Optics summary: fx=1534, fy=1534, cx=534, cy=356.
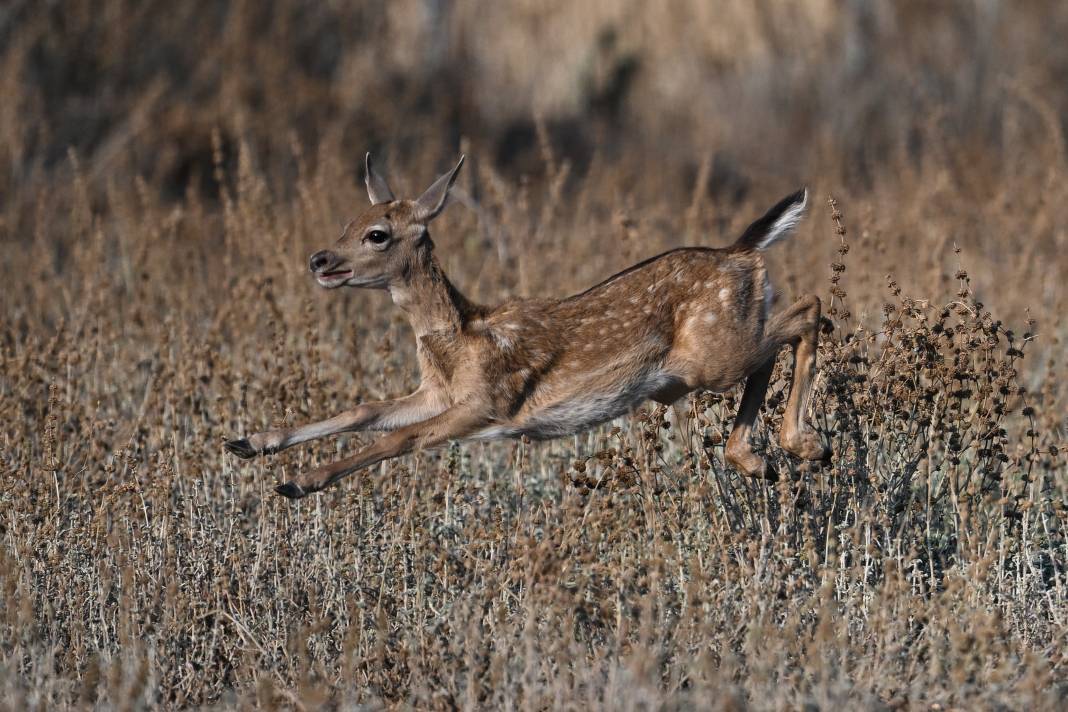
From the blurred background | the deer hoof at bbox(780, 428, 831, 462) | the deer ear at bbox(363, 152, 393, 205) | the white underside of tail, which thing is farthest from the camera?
the blurred background

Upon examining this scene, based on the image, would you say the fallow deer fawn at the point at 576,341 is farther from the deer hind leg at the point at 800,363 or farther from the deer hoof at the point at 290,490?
the deer hoof at the point at 290,490

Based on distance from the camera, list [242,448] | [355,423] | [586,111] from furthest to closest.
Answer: [586,111]
[355,423]
[242,448]

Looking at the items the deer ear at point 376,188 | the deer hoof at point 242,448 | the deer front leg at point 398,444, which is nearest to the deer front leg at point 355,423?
the deer hoof at point 242,448

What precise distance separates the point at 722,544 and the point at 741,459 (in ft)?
1.68

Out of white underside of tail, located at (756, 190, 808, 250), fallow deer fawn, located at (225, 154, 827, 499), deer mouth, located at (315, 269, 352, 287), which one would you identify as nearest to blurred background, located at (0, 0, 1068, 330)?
white underside of tail, located at (756, 190, 808, 250)

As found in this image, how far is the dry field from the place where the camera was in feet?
16.6

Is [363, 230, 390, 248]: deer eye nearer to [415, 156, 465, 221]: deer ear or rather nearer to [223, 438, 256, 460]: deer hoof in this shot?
[415, 156, 465, 221]: deer ear

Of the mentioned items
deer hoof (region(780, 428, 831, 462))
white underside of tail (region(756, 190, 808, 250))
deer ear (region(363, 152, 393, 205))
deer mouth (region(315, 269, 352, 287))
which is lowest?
deer hoof (region(780, 428, 831, 462))

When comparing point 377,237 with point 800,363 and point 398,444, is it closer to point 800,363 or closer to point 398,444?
point 398,444

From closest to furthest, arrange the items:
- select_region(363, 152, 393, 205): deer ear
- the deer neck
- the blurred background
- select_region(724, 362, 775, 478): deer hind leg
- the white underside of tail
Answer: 1. select_region(724, 362, 775, 478): deer hind leg
2. the deer neck
3. the white underside of tail
4. select_region(363, 152, 393, 205): deer ear
5. the blurred background

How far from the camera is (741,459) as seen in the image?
618 cm

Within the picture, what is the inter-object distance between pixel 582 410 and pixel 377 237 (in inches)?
42.8

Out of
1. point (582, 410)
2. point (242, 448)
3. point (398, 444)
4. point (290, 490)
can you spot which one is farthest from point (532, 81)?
point (290, 490)

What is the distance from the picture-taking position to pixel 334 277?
6.11 meters
